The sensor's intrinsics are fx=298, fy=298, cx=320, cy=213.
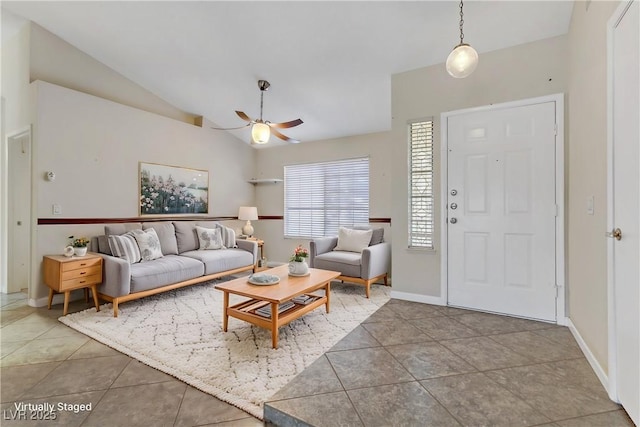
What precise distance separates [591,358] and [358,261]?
7.69 feet

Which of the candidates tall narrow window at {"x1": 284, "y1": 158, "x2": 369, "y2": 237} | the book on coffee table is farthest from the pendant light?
tall narrow window at {"x1": 284, "y1": 158, "x2": 369, "y2": 237}

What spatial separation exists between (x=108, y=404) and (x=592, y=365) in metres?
3.03

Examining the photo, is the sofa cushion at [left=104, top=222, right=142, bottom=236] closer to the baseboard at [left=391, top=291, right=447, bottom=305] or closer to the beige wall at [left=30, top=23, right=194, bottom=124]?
the beige wall at [left=30, top=23, right=194, bottom=124]

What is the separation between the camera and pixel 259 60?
349 centimetres

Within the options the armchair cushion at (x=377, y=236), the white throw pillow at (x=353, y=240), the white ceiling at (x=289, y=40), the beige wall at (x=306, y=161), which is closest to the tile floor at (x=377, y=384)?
the white throw pillow at (x=353, y=240)

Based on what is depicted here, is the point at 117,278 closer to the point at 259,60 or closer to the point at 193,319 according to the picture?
the point at 193,319

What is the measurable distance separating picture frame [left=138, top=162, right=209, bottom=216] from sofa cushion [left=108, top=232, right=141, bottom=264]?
2.84 feet

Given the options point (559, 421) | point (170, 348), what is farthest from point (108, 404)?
point (559, 421)

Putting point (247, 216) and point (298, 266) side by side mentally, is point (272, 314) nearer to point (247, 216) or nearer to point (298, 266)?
point (298, 266)

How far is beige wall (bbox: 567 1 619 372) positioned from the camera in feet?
6.01

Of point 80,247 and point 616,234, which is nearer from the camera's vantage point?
point 616,234

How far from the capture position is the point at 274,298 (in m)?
2.40

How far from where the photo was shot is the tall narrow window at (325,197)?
5172 millimetres

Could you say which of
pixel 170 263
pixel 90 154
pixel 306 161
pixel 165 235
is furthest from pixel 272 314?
pixel 306 161
